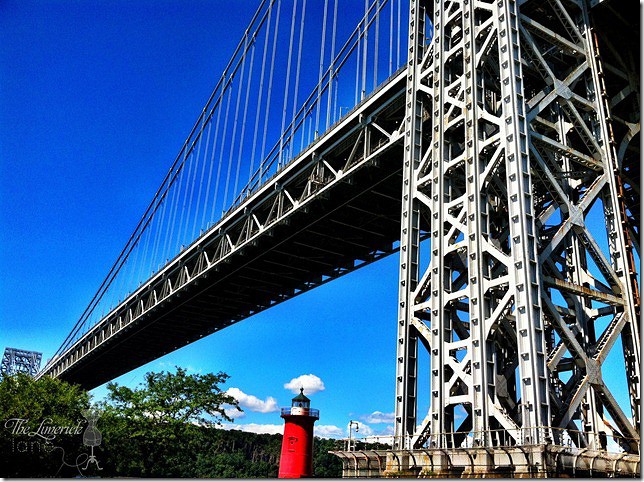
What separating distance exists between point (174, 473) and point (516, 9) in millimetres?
41958

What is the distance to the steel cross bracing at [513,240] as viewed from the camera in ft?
41.6

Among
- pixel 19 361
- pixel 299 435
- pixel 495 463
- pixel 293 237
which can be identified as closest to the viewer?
pixel 495 463

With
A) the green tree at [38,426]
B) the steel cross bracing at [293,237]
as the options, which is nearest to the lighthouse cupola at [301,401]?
the steel cross bracing at [293,237]

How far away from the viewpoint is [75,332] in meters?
87.4

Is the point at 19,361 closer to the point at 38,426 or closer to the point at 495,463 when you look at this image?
the point at 38,426

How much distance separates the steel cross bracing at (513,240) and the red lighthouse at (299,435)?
2355cm

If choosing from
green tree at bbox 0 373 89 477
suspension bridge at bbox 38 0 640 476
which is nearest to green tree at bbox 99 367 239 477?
green tree at bbox 0 373 89 477

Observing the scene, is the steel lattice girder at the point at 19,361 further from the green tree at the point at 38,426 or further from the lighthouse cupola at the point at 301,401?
the lighthouse cupola at the point at 301,401

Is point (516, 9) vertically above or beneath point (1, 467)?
above

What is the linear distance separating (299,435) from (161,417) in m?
10.3

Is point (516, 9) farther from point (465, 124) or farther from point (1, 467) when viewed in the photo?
point (1, 467)

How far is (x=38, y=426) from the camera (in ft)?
126

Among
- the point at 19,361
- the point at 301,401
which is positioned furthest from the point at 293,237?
the point at 19,361

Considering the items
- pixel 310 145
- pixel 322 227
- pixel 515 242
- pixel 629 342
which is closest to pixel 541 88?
pixel 515 242
